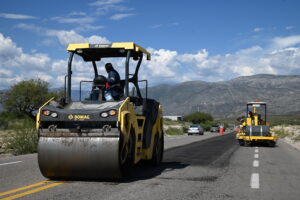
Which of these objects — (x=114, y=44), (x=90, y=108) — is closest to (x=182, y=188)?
(x=90, y=108)

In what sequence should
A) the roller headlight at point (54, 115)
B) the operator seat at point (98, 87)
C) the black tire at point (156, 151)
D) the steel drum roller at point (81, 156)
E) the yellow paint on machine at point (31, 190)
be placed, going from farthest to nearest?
the black tire at point (156, 151) → the operator seat at point (98, 87) → the roller headlight at point (54, 115) → the steel drum roller at point (81, 156) → the yellow paint on machine at point (31, 190)

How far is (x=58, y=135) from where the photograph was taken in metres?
7.32

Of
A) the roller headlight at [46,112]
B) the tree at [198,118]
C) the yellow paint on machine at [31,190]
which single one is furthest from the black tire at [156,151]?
the tree at [198,118]

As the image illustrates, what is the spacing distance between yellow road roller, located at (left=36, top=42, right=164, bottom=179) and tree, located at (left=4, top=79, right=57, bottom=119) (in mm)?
37771

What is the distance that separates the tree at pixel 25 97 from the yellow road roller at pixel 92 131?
37771 millimetres

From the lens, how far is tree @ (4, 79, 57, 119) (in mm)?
45156

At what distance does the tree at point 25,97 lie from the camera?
148ft

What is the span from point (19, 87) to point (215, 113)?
160m

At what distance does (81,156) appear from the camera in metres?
7.07

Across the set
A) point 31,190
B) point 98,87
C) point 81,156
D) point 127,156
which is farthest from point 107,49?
point 31,190

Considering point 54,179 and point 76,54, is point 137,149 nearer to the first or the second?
point 54,179

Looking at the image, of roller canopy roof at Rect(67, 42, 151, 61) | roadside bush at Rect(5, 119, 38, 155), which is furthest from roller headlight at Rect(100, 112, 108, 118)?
roadside bush at Rect(5, 119, 38, 155)

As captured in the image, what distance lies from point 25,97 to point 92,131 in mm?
40540

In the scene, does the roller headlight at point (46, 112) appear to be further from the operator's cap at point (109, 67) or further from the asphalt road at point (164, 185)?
the operator's cap at point (109, 67)
